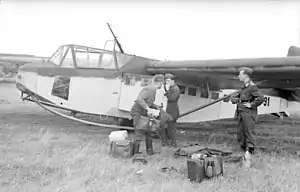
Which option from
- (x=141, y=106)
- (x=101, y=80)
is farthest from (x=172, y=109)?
(x=101, y=80)

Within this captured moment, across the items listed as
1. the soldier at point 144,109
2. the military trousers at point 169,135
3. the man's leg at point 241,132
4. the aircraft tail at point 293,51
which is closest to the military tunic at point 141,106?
the soldier at point 144,109

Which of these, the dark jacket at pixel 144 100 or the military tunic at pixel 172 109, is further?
the military tunic at pixel 172 109

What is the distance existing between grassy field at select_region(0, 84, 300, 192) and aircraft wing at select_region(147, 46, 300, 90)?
5.74 ft

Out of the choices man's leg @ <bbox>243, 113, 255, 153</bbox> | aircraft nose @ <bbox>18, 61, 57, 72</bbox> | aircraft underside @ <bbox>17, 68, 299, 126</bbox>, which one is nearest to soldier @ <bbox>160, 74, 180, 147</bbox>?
aircraft underside @ <bbox>17, 68, 299, 126</bbox>

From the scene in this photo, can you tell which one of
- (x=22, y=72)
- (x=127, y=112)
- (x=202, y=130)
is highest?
(x=22, y=72)

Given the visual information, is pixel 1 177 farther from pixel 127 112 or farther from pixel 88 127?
pixel 88 127

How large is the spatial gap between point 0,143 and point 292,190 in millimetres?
5933

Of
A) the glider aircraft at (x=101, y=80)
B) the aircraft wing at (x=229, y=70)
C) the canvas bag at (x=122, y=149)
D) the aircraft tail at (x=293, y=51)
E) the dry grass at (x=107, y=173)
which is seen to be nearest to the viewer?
the dry grass at (x=107, y=173)

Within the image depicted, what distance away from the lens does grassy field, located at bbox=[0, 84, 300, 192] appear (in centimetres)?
461

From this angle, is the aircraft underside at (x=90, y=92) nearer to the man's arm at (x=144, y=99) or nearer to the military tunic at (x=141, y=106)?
the military tunic at (x=141, y=106)

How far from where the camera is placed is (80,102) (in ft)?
29.1

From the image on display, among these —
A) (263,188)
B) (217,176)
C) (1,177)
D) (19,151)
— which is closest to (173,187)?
(217,176)

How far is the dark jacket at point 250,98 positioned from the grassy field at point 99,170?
101 centimetres

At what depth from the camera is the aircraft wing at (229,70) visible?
677cm
